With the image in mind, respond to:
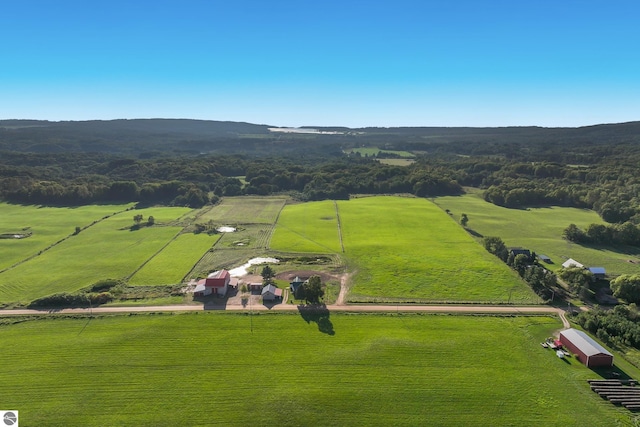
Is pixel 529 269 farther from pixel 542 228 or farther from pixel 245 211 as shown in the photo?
pixel 245 211

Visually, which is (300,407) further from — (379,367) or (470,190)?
(470,190)

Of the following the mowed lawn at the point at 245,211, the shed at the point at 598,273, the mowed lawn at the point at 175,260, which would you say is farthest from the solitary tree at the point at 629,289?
the mowed lawn at the point at 245,211

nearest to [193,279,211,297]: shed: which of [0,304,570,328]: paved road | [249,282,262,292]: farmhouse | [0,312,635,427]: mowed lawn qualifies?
[0,304,570,328]: paved road

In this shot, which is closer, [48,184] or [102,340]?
[102,340]

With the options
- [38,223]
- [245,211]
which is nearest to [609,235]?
[245,211]

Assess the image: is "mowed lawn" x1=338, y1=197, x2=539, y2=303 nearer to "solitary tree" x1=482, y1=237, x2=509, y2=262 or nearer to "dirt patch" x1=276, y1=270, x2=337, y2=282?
"solitary tree" x1=482, y1=237, x2=509, y2=262

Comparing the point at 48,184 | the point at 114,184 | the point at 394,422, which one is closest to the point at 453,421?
the point at 394,422
